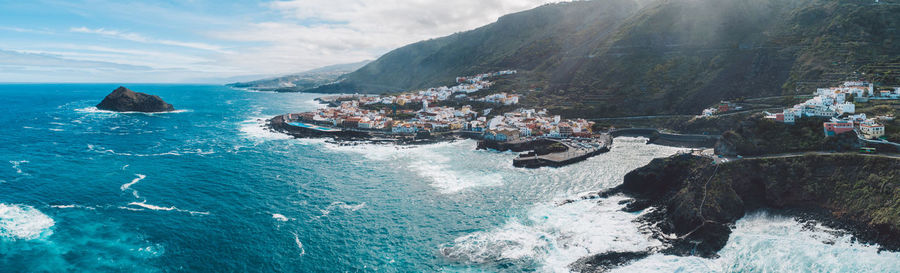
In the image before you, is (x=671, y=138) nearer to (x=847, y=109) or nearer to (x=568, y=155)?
(x=568, y=155)

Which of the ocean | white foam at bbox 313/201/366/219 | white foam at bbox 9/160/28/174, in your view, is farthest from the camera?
white foam at bbox 9/160/28/174

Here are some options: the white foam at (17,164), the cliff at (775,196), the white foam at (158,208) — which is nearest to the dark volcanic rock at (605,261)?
the cliff at (775,196)

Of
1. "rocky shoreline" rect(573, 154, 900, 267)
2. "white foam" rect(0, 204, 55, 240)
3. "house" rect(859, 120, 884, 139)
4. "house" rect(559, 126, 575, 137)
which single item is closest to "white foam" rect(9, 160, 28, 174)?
"white foam" rect(0, 204, 55, 240)

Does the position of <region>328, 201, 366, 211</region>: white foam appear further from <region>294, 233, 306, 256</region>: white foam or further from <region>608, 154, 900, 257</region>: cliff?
<region>608, 154, 900, 257</region>: cliff

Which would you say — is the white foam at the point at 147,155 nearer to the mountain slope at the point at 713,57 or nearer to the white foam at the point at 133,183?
the white foam at the point at 133,183

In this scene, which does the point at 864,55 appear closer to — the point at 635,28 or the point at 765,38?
the point at 765,38

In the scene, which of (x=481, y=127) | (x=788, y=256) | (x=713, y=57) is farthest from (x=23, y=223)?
(x=713, y=57)
